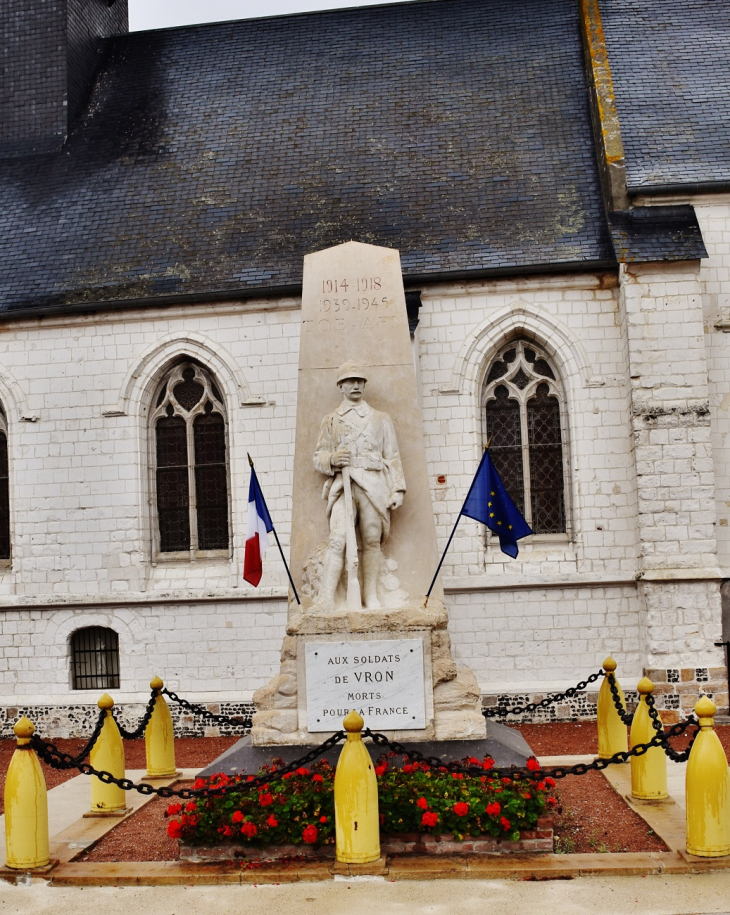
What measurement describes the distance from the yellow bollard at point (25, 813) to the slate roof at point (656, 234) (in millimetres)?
9575

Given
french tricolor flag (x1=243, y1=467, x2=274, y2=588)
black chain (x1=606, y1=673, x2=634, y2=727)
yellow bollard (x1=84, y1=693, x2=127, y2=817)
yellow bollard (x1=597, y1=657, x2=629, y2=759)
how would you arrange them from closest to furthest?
yellow bollard (x1=84, y1=693, x2=127, y2=817), french tricolor flag (x1=243, y1=467, x2=274, y2=588), black chain (x1=606, y1=673, x2=634, y2=727), yellow bollard (x1=597, y1=657, x2=629, y2=759)

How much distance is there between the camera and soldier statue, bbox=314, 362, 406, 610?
7977mm

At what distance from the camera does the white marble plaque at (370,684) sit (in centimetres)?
779

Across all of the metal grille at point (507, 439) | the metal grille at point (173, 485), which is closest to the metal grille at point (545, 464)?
the metal grille at point (507, 439)

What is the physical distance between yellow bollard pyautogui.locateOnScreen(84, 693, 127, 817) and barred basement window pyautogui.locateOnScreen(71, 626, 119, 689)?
612 cm

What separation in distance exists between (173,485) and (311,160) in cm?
533

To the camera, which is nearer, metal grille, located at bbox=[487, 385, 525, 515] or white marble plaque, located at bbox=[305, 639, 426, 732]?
white marble plaque, located at bbox=[305, 639, 426, 732]

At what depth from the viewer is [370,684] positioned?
7820 millimetres

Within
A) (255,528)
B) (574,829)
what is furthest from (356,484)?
(574,829)

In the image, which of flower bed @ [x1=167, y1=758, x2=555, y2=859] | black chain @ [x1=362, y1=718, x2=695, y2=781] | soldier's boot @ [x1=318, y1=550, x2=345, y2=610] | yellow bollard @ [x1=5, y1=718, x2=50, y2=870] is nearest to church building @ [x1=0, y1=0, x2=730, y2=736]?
soldier's boot @ [x1=318, y1=550, x2=345, y2=610]

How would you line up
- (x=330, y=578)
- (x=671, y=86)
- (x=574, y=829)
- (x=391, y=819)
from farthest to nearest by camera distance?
(x=671, y=86) → (x=330, y=578) → (x=574, y=829) → (x=391, y=819)

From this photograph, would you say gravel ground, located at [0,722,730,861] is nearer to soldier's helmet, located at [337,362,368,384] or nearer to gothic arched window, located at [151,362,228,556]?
soldier's helmet, located at [337,362,368,384]

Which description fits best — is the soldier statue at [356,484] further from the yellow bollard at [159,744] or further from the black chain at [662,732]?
the yellow bollard at [159,744]

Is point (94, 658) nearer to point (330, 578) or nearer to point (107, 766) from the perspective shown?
point (107, 766)
